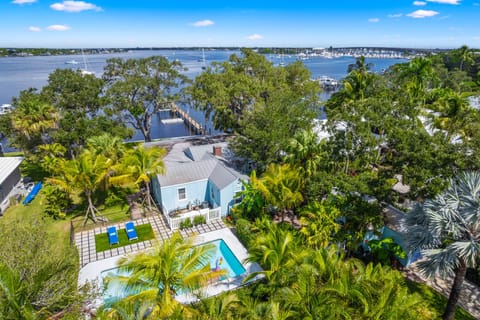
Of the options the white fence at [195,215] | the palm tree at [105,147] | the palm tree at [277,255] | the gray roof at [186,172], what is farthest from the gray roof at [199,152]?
the palm tree at [277,255]

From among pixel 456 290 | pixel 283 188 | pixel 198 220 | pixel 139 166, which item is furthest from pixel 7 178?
pixel 456 290

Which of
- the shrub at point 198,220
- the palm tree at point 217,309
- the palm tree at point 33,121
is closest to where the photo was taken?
the palm tree at point 217,309

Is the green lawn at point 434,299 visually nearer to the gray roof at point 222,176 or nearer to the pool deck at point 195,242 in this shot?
the pool deck at point 195,242

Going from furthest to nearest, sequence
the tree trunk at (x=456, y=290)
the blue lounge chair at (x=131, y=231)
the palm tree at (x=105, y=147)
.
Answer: the palm tree at (x=105, y=147)
the blue lounge chair at (x=131, y=231)
the tree trunk at (x=456, y=290)

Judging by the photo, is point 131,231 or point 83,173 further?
point 131,231

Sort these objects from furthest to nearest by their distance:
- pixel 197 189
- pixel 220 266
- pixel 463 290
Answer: pixel 197 189
pixel 220 266
pixel 463 290

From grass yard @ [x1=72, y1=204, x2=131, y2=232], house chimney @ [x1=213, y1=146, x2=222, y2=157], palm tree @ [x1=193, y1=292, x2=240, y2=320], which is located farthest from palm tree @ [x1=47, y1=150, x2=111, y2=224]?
palm tree @ [x1=193, y1=292, x2=240, y2=320]

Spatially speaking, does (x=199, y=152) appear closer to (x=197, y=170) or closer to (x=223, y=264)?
(x=197, y=170)

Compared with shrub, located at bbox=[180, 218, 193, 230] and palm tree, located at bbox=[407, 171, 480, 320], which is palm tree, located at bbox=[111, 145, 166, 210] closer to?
shrub, located at bbox=[180, 218, 193, 230]
